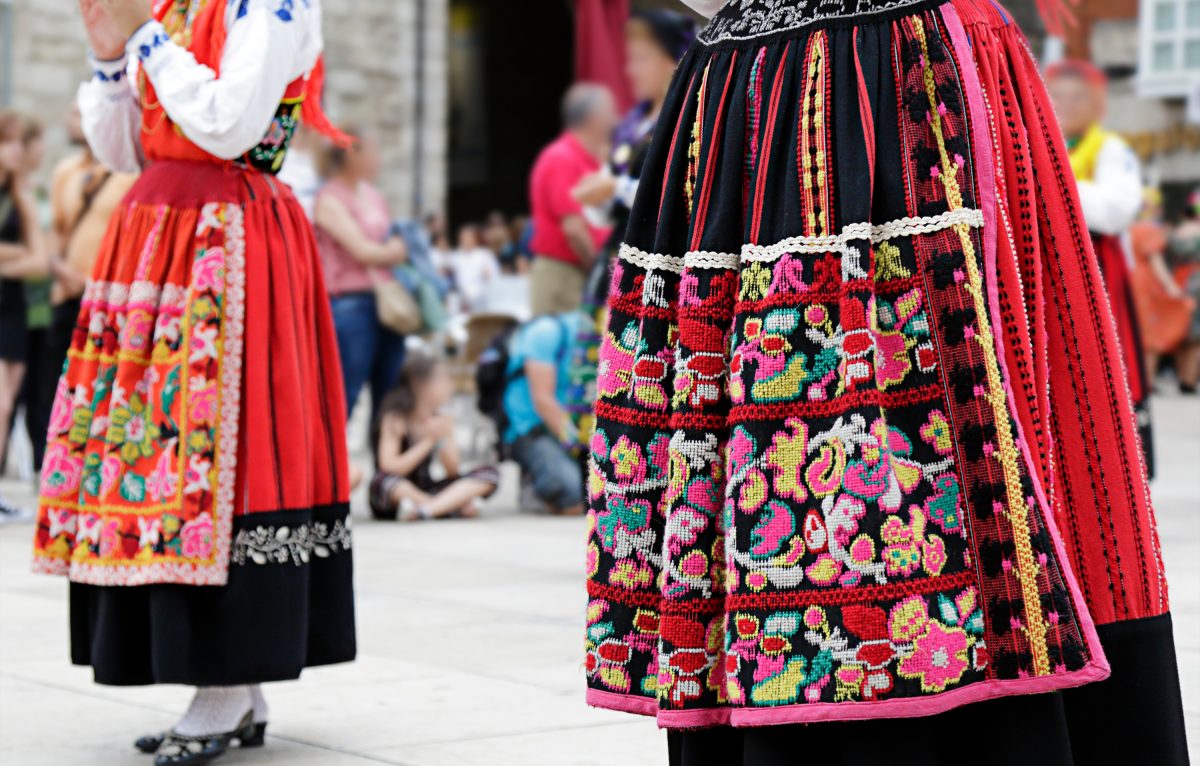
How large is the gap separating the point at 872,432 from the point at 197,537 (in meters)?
1.75

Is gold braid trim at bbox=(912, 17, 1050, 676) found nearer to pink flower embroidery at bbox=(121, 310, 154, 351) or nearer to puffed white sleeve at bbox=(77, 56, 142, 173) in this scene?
pink flower embroidery at bbox=(121, 310, 154, 351)

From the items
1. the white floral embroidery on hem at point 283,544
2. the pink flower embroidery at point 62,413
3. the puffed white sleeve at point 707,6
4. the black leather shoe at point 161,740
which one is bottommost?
the black leather shoe at point 161,740

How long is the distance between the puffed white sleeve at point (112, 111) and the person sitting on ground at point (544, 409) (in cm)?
443

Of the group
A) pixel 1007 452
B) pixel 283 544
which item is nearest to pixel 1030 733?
pixel 1007 452

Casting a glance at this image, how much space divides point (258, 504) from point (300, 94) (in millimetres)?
826

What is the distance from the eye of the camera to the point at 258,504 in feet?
11.4

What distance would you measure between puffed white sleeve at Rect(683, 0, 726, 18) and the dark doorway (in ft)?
79.9

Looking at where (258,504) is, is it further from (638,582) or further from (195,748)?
(638,582)

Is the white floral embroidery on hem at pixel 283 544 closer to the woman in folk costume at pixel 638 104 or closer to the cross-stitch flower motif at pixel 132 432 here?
the cross-stitch flower motif at pixel 132 432

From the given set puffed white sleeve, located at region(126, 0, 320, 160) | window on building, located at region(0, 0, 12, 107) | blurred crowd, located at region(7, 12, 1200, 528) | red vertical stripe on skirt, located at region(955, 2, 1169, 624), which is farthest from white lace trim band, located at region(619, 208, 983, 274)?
window on building, located at region(0, 0, 12, 107)

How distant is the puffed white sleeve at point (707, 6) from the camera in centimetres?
237

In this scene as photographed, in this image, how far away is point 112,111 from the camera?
3.68 meters

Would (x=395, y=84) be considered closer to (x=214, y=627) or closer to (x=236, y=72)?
(x=236, y=72)

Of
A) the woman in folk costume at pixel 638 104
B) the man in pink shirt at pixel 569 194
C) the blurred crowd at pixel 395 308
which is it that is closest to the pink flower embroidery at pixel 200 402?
the woman in folk costume at pixel 638 104
